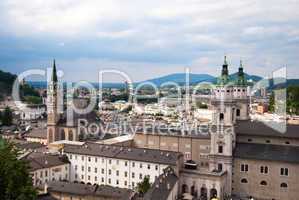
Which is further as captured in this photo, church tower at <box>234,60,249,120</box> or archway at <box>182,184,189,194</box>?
church tower at <box>234,60,249,120</box>

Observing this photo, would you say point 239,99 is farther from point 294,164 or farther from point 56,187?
point 56,187

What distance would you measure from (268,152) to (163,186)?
12378 mm

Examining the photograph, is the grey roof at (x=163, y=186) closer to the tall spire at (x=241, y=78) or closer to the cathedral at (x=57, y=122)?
the tall spire at (x=241, y=78)

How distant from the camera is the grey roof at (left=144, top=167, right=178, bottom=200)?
107 ft

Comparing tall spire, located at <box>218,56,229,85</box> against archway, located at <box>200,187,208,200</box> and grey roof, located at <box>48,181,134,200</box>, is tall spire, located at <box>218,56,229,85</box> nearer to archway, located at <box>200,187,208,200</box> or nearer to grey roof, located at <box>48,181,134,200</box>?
archway, located at <box>200,187,208,200</box>

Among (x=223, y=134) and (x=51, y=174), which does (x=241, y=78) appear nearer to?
(x=223, y=134)

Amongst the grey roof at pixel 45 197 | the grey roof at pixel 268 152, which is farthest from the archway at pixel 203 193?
the grey roof at pixel 45 197

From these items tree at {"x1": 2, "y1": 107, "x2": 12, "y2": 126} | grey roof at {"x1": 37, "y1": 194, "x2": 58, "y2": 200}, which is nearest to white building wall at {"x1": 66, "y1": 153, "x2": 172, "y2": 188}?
grey roof at {"x1": 37, "y1": 194, "x2": 58, "y2": 200}

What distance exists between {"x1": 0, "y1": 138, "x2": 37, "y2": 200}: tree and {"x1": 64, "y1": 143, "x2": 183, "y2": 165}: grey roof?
68.0 feet

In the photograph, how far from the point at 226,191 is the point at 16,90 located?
12918cm

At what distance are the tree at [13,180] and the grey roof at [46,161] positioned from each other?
21.1m

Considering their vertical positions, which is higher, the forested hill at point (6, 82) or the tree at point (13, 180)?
the forested hill at point (6, 82)

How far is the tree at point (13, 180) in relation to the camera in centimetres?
2117

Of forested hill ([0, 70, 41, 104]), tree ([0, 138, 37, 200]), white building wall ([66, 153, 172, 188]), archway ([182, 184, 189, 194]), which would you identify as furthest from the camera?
forested hill ([0, 70, 41, 104])
